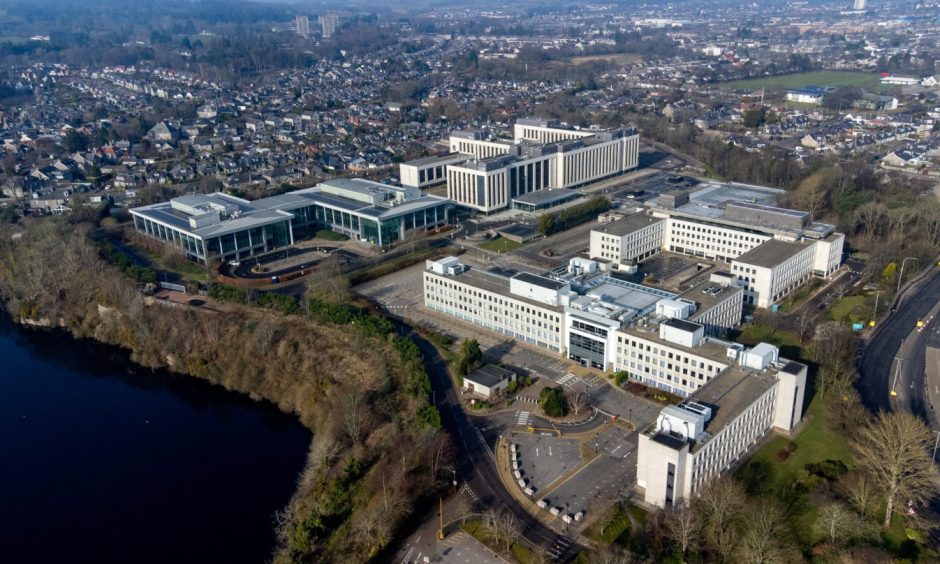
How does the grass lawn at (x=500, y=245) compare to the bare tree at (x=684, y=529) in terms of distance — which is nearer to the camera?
the bare tree at (x=684, y=529)

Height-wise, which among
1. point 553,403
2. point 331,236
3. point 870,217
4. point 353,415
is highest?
point 870,217

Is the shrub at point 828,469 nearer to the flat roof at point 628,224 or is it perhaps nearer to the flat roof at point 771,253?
the flat roof at point 771,253

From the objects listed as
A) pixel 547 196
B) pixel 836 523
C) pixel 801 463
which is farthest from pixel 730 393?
pixel 547 196

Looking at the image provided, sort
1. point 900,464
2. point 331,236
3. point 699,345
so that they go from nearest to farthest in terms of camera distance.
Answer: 1. point 900,464
2. point 699,345
3. point 331,236

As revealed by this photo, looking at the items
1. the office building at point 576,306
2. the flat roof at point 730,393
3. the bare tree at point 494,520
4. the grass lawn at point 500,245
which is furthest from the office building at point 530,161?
the bare tree at point 494,520

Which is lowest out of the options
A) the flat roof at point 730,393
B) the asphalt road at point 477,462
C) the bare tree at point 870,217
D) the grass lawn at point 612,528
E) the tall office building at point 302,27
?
the asphalt road at point 477,462

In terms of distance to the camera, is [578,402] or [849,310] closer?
[578,402]

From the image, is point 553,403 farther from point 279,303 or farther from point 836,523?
point 279,303
